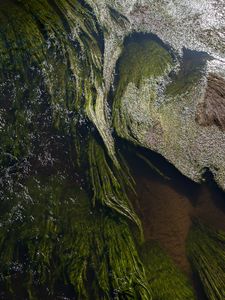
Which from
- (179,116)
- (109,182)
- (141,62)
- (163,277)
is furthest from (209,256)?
(141,62)

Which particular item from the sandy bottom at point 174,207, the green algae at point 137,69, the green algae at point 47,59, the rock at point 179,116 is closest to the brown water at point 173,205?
the sandy bottom at point 174,207

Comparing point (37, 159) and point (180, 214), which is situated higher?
point (180, 214)

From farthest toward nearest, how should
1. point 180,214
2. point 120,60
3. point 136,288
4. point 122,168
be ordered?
point 120,60 → point 122,168 → point 180,214 → point 136,288

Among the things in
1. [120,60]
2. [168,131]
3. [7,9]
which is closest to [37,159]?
[168,131]

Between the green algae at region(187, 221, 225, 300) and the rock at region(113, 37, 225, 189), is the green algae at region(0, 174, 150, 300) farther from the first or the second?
the rock at region(113, 37, 225, 189)

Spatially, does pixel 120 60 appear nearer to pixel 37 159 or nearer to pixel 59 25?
pixel 59 25

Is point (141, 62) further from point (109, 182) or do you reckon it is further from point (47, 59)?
point (109, 182)

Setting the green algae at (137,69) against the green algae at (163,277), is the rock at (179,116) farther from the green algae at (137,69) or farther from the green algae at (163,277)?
the green algae at (163,277)
